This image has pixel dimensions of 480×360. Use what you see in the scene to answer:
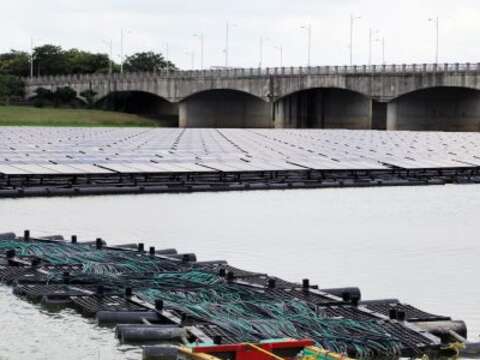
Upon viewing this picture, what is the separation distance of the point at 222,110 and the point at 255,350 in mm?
151921

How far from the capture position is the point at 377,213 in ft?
139

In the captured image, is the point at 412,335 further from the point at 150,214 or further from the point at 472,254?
the point at 150,214

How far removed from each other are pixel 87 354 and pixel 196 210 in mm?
24318

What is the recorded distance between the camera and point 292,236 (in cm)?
3497

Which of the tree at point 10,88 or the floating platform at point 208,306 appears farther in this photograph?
the tree at point 10,88

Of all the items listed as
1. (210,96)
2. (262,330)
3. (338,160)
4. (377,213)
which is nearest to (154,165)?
(338,160)

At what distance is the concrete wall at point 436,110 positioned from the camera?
137 metres

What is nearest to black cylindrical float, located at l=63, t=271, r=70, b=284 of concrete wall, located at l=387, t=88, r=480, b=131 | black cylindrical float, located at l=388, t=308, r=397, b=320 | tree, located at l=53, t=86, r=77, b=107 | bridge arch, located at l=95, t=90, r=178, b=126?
black cylindrical float, located at l=388, t=308, r=397, b=320

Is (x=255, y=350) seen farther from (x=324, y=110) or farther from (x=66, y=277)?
(x=324, y=110)

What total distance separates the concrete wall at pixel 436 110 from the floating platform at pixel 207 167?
61.5 m

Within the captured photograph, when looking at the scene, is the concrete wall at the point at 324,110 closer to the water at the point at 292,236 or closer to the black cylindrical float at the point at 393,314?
the water at the point at 292,236

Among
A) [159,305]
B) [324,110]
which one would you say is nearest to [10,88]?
[324,110]

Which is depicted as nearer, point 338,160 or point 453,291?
point 453,291

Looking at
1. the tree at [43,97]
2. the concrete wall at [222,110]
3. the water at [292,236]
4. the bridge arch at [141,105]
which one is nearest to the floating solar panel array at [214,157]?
the water at [292,236]
